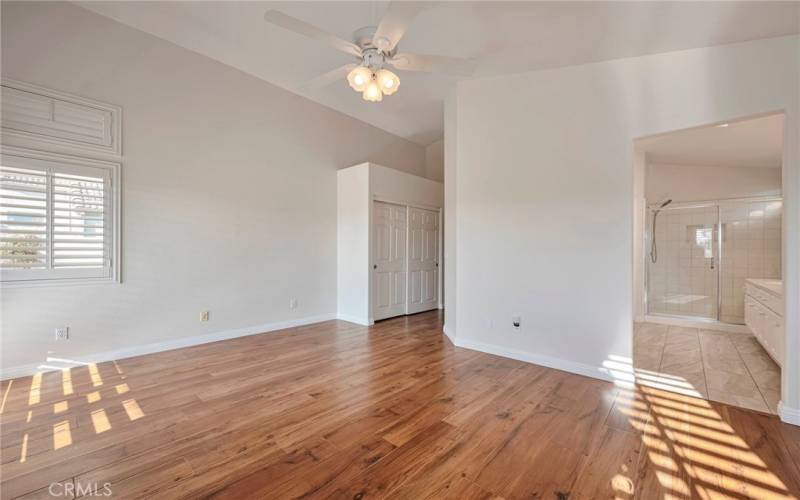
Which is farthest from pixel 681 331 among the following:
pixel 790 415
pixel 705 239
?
pixel 790 415

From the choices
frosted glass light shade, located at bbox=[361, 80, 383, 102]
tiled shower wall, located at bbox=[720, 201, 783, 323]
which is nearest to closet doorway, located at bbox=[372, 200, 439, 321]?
frosted glass light shade, located at bbox=[361, 80, 383, 102]

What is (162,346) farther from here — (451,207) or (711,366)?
(711,366)

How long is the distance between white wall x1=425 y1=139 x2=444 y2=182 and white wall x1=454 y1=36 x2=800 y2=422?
10.1ft

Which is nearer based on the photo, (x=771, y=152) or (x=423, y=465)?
(x=423, y=465)

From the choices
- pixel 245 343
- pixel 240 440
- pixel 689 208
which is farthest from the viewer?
pixel 689 208

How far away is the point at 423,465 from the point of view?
1.82m

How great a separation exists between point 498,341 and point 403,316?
7.65 ft

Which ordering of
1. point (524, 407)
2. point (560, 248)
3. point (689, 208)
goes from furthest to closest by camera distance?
point (689, 208) → point (560, 248) → point (524, 407)

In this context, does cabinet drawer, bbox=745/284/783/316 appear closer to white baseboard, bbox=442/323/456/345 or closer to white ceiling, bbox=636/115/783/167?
white ceiling, bbox=636/115/783/167

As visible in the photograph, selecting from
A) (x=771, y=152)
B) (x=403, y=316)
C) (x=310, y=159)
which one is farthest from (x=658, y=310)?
(x=310, y=159)

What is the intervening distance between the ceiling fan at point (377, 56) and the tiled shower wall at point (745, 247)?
18.7 feet

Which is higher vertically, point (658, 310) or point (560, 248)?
point (560, 248)

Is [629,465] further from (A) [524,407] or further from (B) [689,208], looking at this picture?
(B) [689,208]

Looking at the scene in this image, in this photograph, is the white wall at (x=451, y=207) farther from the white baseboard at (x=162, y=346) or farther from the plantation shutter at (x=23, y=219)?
the plantation shutter at (x=23, y=219)
